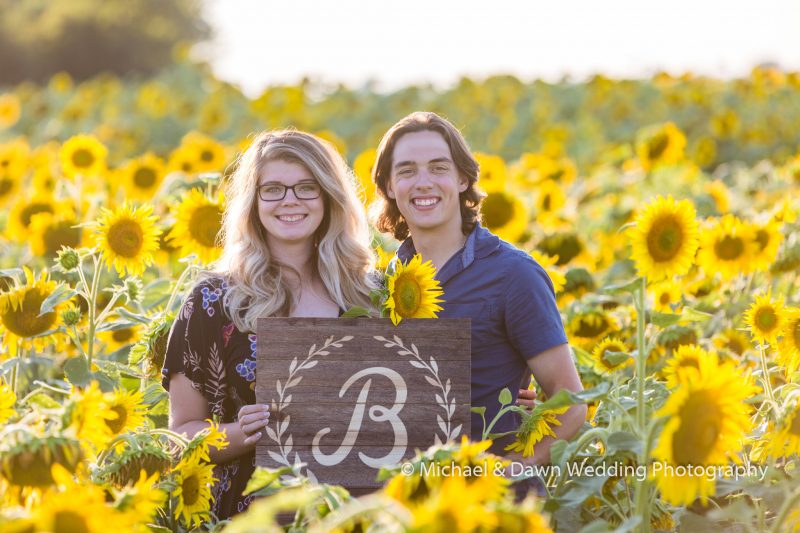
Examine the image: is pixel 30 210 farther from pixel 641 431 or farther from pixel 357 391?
pixel 641 431

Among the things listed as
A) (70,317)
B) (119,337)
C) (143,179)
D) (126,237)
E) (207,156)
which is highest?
(207,156)

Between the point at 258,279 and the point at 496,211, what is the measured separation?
7.93ft

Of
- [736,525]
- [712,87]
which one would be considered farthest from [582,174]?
[736,525]

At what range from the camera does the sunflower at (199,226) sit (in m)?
3.53

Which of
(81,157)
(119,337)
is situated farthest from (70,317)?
(81,157)

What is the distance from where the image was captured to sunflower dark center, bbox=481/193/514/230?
5.18 meters

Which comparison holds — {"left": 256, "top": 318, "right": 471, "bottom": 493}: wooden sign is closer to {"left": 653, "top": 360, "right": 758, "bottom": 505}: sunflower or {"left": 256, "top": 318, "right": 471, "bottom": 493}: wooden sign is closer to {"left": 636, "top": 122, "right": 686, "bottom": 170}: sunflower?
{"left": 653, "top": 360, "right": 758, "bottom": 505}: sunflower

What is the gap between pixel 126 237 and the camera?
3.19 meters

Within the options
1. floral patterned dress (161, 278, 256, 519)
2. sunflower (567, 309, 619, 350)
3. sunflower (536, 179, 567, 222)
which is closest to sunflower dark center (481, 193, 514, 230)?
sunflower (536, 179, 567, 222)

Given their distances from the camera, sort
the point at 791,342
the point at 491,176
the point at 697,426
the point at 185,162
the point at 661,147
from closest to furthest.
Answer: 1. the point at 697,426
2. the point at 791,342
3. the point at 491,176
4. the point at 185,162
5. the point at 661,147

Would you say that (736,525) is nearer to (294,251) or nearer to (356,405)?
(356,405)

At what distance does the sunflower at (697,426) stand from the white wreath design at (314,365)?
0.68 m

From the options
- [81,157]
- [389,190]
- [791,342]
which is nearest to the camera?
[791,342]

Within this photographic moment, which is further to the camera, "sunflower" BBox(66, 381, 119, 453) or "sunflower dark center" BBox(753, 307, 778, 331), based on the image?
"sunflower dark center" BBox(753, 307, 778, 331)
